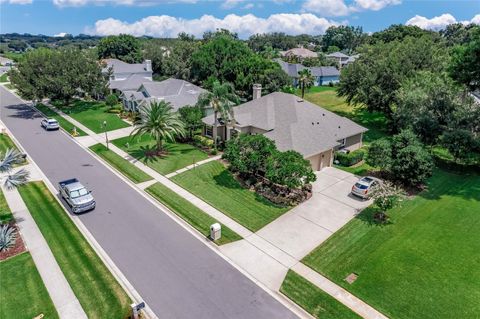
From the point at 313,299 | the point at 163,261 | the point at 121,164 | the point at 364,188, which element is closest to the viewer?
the point at 313,299

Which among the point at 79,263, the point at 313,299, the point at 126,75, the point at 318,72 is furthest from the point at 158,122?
the point at 318,72

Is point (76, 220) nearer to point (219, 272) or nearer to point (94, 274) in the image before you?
point (94, 274)

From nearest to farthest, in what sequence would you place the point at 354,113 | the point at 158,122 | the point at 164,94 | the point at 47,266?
the point at 47,266
the point at 158,122
the point at 164,94
the point at 354,113

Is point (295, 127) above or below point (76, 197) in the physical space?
above

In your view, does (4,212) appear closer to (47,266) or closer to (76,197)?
(76,197)

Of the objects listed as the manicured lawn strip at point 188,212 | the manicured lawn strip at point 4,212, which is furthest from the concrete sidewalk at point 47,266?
the manicured lawn strip at point 188,212

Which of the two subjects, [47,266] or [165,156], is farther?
[165,156]

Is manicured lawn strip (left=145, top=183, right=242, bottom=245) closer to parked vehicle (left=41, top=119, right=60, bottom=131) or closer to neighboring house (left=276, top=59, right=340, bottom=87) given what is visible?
parked vehicle (left=41, top=119, right=60, bottom=131)
